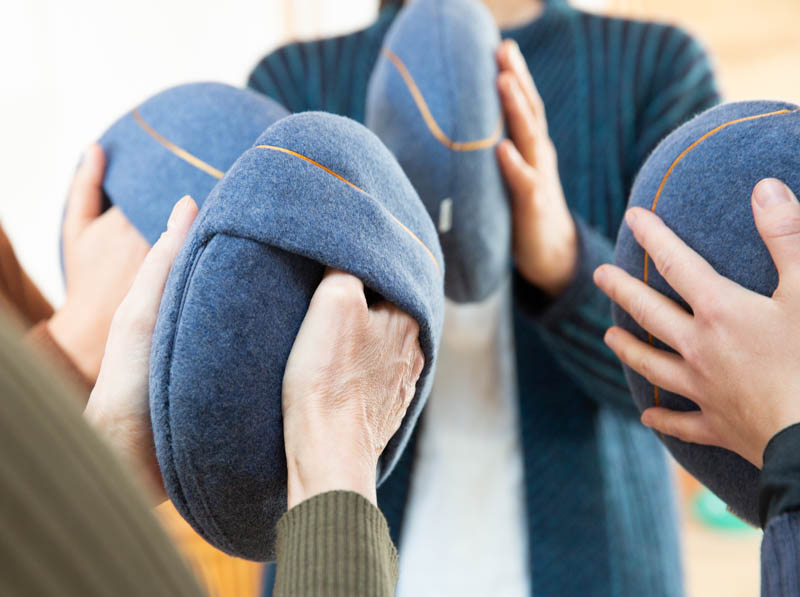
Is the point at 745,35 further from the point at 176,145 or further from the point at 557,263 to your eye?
the point at 176,145

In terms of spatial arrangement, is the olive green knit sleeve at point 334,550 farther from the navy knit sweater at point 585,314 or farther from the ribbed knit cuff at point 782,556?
the navy knit sweater at point 585,314

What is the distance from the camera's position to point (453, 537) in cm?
89

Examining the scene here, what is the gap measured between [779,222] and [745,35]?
2867 mm

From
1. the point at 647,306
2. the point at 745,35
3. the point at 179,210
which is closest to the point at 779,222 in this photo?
the point at 647,306

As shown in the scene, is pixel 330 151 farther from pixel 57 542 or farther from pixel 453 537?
pixel 453 537

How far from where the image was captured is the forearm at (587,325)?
2.72 feet

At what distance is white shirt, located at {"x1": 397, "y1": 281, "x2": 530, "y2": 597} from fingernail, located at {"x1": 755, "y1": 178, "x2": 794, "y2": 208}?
0.43 metres

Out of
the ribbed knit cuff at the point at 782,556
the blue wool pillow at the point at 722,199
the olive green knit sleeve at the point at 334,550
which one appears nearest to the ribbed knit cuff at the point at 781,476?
the ribbed knit cuff at the point at 782,556

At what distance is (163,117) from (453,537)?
1.89 ft

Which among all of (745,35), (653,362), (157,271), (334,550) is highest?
(157,271)

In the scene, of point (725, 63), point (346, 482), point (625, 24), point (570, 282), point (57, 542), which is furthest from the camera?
point (725, 63)

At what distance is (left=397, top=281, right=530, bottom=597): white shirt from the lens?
0.88 meters

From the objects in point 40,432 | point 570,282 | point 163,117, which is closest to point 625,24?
point 570,282

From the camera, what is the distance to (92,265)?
560 mm
